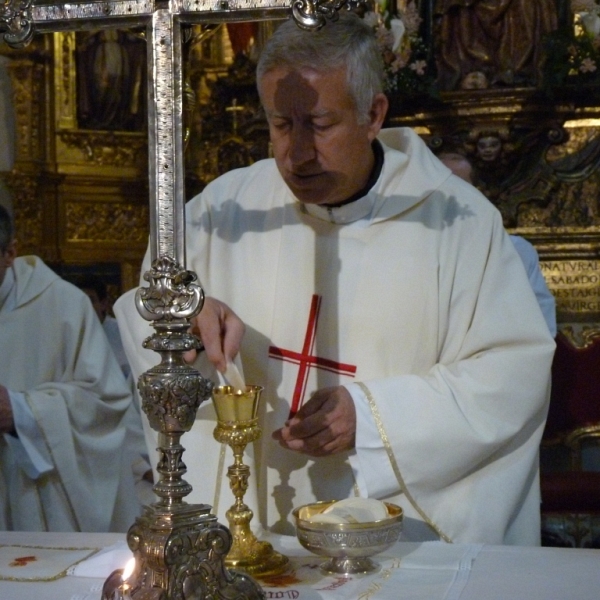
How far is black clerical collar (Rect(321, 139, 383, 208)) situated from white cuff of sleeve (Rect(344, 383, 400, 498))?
567mm

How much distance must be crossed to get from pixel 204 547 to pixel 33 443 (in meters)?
2.31

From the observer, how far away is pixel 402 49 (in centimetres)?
686

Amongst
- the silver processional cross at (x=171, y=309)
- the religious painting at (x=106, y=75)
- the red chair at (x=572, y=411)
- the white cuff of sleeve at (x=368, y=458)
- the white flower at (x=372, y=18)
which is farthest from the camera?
the religious painting at (x=106, y=75)

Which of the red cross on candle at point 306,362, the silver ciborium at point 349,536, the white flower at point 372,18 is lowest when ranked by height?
the silver ciborium at point 349,536

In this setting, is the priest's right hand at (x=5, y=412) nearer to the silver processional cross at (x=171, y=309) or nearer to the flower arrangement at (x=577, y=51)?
the silver processional cross at (x=171, y=309)

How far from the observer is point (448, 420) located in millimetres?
2371

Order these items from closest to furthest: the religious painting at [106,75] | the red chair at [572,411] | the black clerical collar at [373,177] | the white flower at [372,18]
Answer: the black clerical collar at [373,177] < the red chair at [572,411] < the white flower at [372,18] < the religious painting at [106,75]

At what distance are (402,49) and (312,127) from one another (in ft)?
15.4

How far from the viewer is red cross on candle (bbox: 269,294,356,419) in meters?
2.59

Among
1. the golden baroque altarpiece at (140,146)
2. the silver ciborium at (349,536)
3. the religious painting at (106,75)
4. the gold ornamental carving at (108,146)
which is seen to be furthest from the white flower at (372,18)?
the silver ciborium at (349,536)

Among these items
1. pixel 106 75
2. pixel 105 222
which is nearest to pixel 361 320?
pixel 105 222

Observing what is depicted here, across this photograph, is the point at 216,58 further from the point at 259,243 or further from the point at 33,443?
the point at 259,243

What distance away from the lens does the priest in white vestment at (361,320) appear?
235cm

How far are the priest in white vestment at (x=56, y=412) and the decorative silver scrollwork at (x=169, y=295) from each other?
2.29 meters
